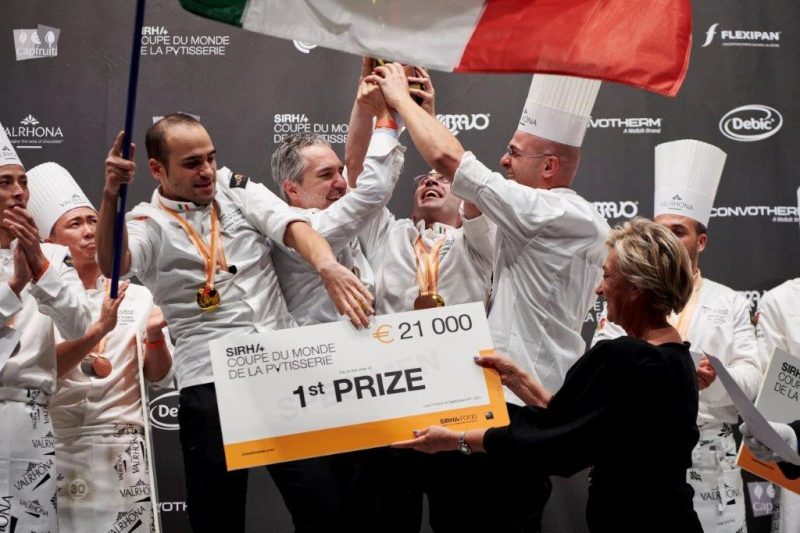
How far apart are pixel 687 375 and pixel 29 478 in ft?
7.59

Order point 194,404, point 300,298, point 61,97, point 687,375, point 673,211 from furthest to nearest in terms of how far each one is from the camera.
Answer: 1. point 61,97
2. point 673,211
3. point 300,298
4. point 194,404
5. point 687,375

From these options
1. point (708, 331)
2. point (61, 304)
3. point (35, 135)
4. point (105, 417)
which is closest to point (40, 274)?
point (61, 304)

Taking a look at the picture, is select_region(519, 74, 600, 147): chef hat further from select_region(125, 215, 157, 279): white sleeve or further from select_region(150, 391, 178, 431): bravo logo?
select_region(150, 391, 178, 431): bravo logo

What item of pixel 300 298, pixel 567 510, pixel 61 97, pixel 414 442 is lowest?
pixel 567 510

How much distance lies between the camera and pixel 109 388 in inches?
180

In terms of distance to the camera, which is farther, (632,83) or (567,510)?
(567,510)

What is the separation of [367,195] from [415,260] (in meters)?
0.47

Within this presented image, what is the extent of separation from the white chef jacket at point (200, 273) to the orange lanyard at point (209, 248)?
0.5 inches

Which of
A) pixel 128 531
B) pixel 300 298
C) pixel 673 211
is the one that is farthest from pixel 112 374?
pixel 673 211

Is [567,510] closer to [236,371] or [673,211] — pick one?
[673,211]

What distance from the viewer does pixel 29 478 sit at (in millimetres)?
3873

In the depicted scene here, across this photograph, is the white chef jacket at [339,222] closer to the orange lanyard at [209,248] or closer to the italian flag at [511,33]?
the orange lanyard at [209,248]

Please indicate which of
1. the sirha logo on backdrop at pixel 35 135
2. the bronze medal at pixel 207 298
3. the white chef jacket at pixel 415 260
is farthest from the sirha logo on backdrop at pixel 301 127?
the bronze medal at pixel 207 298

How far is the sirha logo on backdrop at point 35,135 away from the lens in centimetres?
548
